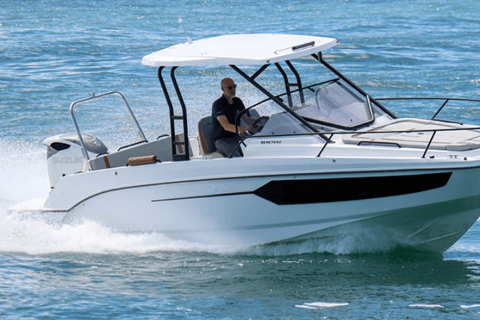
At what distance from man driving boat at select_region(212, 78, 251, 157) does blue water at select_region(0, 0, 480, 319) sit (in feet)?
3.79

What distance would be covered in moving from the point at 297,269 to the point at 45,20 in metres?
23.6

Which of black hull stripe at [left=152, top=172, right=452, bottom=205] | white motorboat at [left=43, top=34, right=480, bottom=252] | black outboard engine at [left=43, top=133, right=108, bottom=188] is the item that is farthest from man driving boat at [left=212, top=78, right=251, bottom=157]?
black outboard engine at [left=43, top=133, right=108, bottom=188]

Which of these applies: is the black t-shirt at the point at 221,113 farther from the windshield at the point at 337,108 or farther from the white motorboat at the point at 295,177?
the windshield at the point at 337,108

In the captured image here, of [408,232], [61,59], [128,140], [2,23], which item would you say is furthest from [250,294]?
[2,23]

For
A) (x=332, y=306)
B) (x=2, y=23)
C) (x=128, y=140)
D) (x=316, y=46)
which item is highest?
(x=2, y=23)

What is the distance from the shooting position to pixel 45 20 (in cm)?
2809

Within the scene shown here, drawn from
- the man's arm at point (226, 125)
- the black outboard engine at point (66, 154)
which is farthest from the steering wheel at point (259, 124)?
the black outboard engine at point (66, 154)

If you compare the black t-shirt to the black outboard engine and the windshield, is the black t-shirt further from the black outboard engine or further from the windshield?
the black outboard engine

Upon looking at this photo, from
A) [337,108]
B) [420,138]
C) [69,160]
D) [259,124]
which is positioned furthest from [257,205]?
[69,160]

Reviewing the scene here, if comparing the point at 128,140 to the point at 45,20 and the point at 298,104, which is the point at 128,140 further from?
the point at 45,20

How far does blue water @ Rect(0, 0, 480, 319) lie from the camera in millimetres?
6484

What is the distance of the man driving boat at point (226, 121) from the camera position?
7.38 meters

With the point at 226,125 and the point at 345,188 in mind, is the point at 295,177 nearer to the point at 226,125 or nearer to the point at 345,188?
the point at 345,188

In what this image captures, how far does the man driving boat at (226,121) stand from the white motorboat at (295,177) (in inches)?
7.0
